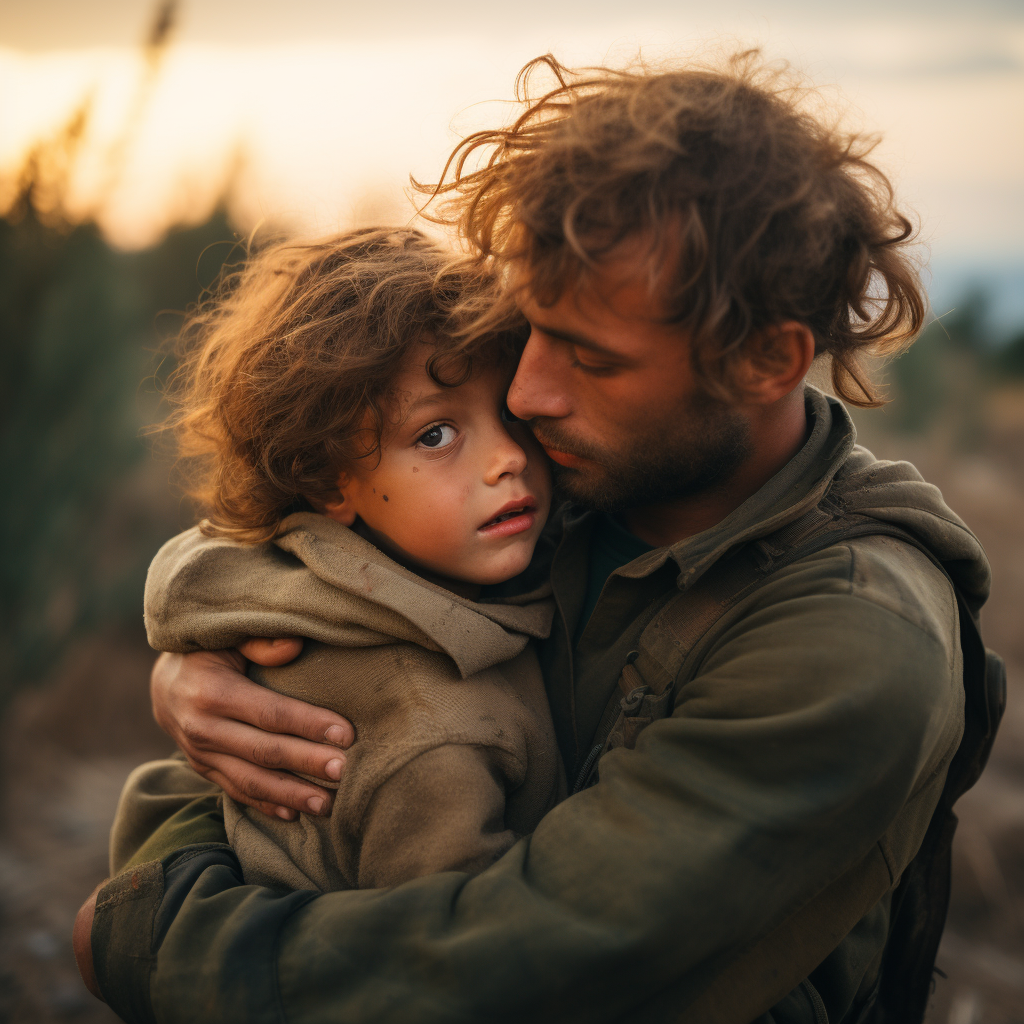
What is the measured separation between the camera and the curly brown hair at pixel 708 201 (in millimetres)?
1545

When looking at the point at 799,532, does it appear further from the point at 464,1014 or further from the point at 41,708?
the point at 41,708

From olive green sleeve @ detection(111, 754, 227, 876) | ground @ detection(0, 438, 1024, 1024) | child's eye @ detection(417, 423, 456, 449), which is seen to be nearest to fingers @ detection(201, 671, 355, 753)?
olive green sleeve @ detection(111, 754, 227, 876)

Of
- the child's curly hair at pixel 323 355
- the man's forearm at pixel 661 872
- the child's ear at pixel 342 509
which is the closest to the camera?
the man's forearm at pixel 661 872

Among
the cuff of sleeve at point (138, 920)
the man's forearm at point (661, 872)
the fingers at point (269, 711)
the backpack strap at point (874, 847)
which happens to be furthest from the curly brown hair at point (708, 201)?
the cuff of sleeve at point (138, 920)

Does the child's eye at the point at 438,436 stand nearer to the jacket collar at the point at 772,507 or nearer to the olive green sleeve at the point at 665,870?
the jacket collar at the point at 772,507

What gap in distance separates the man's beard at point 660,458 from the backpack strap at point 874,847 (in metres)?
0.21

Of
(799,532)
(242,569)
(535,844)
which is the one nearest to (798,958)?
(535,844)

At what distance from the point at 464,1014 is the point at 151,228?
623cm

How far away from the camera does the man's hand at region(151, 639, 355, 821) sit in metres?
1.67

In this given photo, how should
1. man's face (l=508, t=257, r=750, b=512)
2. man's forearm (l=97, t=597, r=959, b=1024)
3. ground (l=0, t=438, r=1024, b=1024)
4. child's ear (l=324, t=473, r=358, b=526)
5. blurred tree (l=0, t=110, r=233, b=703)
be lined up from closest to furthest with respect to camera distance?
man's forearm (l=97, t=597, r=959, b=1024)
man's face (l=508, t=257, r=750, b=512)
child's ear (l=324, t=473, r=358, b=526)
ground (l=0, t=438, r=1024, b=1024)
blurred tree (l=0, t=110, r=233, b=703)

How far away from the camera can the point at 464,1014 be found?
1.24 m

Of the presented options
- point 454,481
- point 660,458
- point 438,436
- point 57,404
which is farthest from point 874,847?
point 57,404

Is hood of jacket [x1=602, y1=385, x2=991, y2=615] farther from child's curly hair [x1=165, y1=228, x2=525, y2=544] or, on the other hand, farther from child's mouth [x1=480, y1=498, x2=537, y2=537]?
child's curly hair [x1=165, y1=228, x2=525, y2=544]

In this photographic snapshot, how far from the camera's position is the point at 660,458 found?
1772mm
